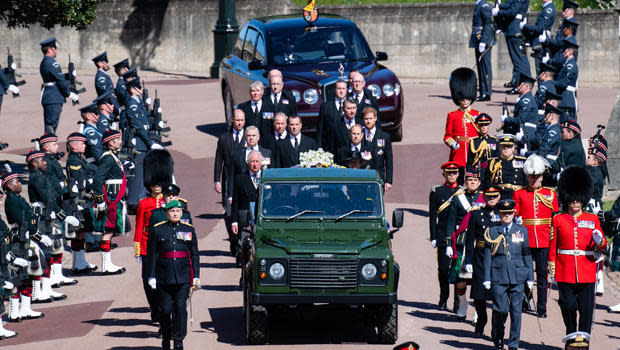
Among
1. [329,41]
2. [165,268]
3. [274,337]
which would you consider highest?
[329,41]

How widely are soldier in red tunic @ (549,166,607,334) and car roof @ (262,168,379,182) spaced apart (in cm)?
226

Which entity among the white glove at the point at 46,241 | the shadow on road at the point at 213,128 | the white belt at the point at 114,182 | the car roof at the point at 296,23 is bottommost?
the shadow on road at the point at 213,128

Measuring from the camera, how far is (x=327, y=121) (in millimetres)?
18969

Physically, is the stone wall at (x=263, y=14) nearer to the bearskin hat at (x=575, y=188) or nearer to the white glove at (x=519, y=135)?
the white glove at (x=519, y=135)

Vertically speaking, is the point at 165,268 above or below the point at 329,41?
below

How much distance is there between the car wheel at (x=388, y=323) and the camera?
13609 mm

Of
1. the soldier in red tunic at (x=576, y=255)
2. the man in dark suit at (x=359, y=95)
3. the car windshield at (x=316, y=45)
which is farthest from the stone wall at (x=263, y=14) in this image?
the soldier in red tunic at (x=576, y=255)

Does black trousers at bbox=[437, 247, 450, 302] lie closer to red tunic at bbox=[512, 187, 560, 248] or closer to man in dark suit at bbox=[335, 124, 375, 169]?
red tunic at bbox=[512, 187, 560, 248]

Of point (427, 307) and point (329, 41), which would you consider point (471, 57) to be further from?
point (427, 307)

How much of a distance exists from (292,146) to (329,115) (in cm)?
133

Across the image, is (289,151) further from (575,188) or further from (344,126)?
(575,188)

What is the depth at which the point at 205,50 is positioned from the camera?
116 feet

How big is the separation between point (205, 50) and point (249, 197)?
64.0ft

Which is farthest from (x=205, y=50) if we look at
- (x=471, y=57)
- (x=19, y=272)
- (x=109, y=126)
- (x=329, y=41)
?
(x=19, y=272)
